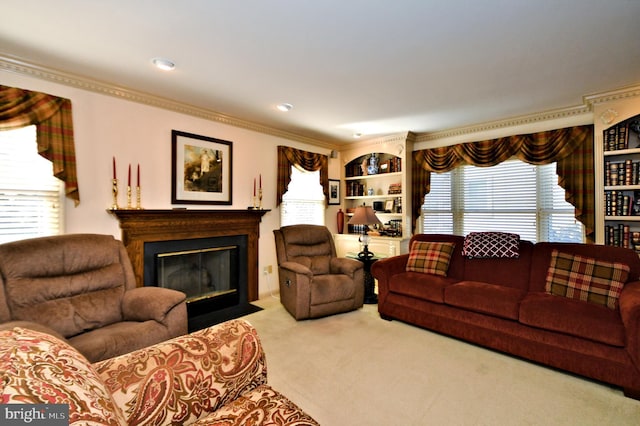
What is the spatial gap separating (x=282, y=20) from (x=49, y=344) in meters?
1.99

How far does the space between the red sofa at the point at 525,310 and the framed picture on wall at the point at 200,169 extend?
2151mm

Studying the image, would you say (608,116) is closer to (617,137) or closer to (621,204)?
(617,137)

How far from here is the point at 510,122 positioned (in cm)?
394

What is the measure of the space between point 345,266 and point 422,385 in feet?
5.61

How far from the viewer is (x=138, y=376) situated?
3.67 feet

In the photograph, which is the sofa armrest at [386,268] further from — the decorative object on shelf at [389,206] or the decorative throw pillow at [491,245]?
the decorative object on shelf at [389,206]

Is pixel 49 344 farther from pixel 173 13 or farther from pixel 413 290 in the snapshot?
pixel 413 290

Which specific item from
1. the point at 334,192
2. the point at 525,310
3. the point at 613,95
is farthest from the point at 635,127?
the point at 334,192

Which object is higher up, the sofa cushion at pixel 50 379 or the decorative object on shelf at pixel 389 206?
the decorative object on shelf at pixel 389 206

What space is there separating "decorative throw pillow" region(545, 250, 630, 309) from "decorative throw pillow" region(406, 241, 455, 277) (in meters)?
0.91

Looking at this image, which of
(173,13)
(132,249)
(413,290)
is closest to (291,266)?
(413,290)

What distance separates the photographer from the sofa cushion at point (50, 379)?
668 millimetres

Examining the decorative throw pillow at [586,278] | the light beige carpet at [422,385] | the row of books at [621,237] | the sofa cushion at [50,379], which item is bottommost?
the light beige carpet at [422,385]

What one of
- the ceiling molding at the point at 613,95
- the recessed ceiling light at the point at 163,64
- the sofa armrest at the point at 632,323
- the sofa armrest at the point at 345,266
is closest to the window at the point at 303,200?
the sofa armrest at the point at 345,266
